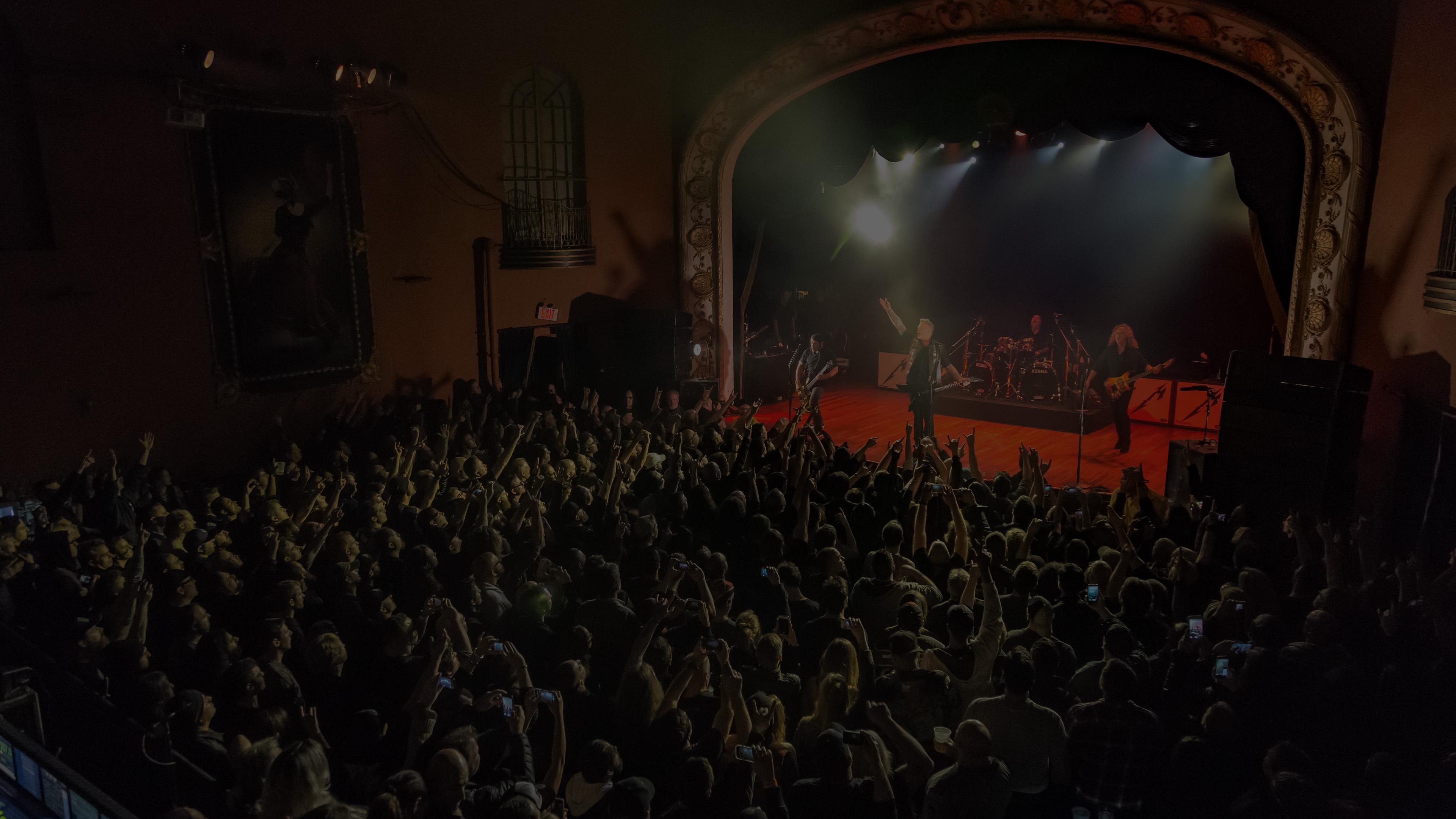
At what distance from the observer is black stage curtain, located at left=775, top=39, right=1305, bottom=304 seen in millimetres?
8883

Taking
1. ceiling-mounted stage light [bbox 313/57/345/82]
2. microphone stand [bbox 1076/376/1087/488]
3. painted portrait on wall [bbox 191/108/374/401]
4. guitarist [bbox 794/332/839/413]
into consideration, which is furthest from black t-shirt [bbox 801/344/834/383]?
ceiling-mounted stage light [bbox 313/57/345/82]

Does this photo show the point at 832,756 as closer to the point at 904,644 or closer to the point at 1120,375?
the point at 904,644

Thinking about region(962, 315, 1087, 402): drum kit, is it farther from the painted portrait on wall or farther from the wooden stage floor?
the painted portrait on wall

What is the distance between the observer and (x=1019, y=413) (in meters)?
12.5

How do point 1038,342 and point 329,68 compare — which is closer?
point 329,68

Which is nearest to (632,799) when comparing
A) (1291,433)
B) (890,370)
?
(1291,433)

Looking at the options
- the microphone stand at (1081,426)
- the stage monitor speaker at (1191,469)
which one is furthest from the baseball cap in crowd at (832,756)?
the stage monitor speaker at (1191,469)

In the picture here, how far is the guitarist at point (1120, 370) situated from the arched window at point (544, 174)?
247 inches

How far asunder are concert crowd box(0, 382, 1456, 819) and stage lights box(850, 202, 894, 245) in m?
10.2

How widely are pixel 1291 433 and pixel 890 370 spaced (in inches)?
324

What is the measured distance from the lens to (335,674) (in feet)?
12.1

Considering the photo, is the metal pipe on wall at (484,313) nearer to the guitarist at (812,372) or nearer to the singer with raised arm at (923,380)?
the guitarist at (812,372)

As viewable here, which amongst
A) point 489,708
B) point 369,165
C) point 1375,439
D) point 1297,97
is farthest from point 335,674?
point 1297,97

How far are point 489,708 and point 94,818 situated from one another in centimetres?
126
